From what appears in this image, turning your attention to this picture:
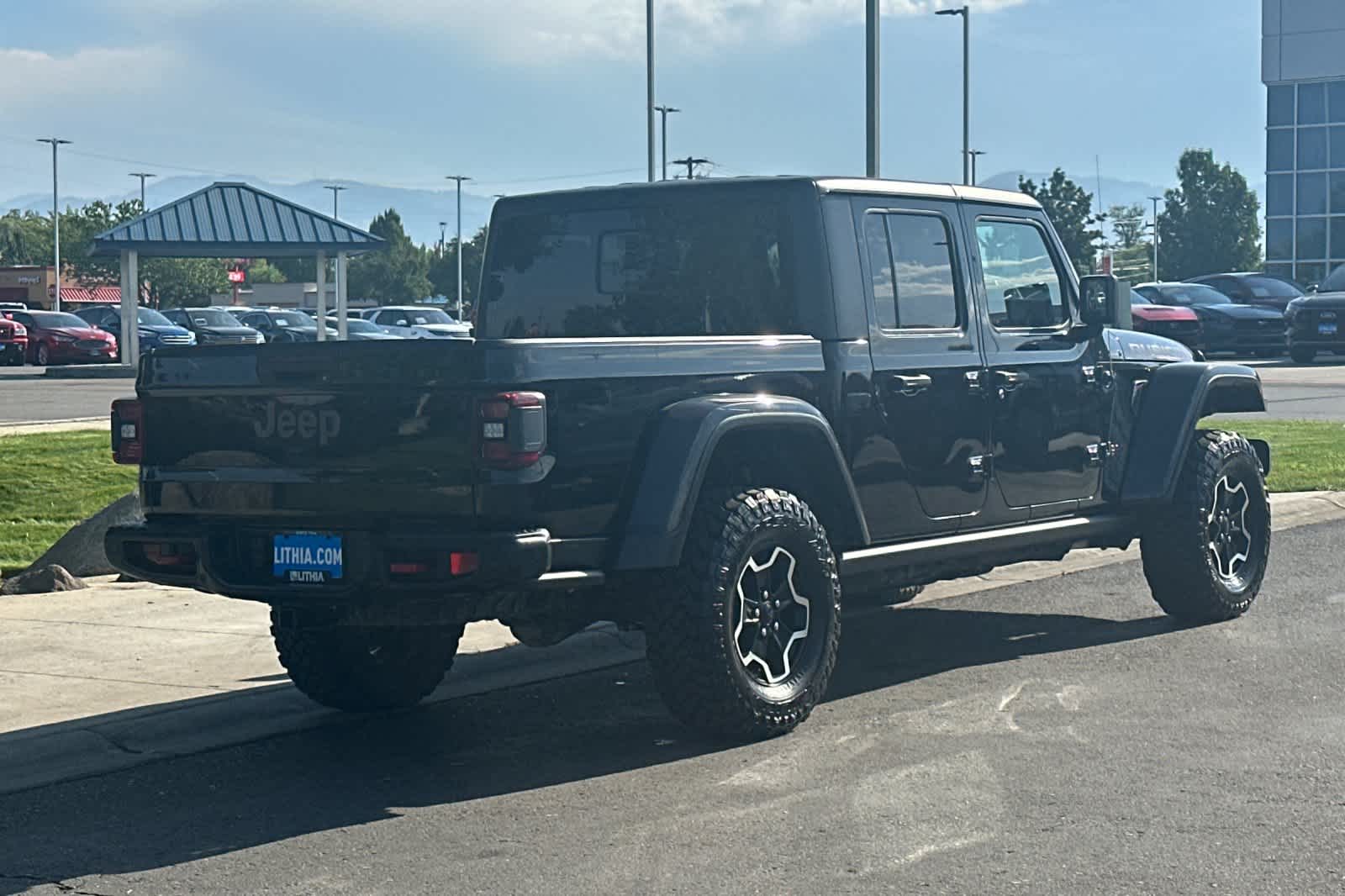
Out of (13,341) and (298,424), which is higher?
(13,341)

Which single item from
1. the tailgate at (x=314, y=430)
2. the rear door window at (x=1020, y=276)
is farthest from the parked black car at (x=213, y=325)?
the tailgate at (x=314, y=430)

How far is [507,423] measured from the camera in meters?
6.24

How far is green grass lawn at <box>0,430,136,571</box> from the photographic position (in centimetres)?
1229

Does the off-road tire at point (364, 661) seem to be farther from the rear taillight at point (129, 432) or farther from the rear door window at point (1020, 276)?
the rear door window at point (1020, 276)

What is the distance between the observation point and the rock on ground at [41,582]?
10.5 metres

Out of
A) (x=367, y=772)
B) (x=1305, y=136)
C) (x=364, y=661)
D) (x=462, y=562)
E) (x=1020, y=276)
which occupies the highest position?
(x=1305, y=136)

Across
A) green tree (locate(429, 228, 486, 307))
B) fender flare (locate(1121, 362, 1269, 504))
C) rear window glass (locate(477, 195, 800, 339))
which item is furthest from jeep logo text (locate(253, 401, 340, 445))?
green tree (locate(429, 228, 486, 307))

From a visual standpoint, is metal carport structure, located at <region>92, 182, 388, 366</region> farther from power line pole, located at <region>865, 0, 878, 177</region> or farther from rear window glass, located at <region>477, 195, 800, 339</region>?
rear window glass, located at <region>477, 195, 800, 339</region>

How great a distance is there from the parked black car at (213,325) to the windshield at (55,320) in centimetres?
227

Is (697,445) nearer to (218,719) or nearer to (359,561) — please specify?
(359,561)

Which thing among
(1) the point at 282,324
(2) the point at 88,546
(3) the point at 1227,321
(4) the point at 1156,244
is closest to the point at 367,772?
(2) the point at 88,546

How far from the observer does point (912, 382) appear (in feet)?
25.7

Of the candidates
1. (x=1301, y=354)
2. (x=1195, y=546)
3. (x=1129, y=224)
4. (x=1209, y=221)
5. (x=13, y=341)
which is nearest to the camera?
(x=1195, y=546)

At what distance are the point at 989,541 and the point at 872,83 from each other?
1636 cm
